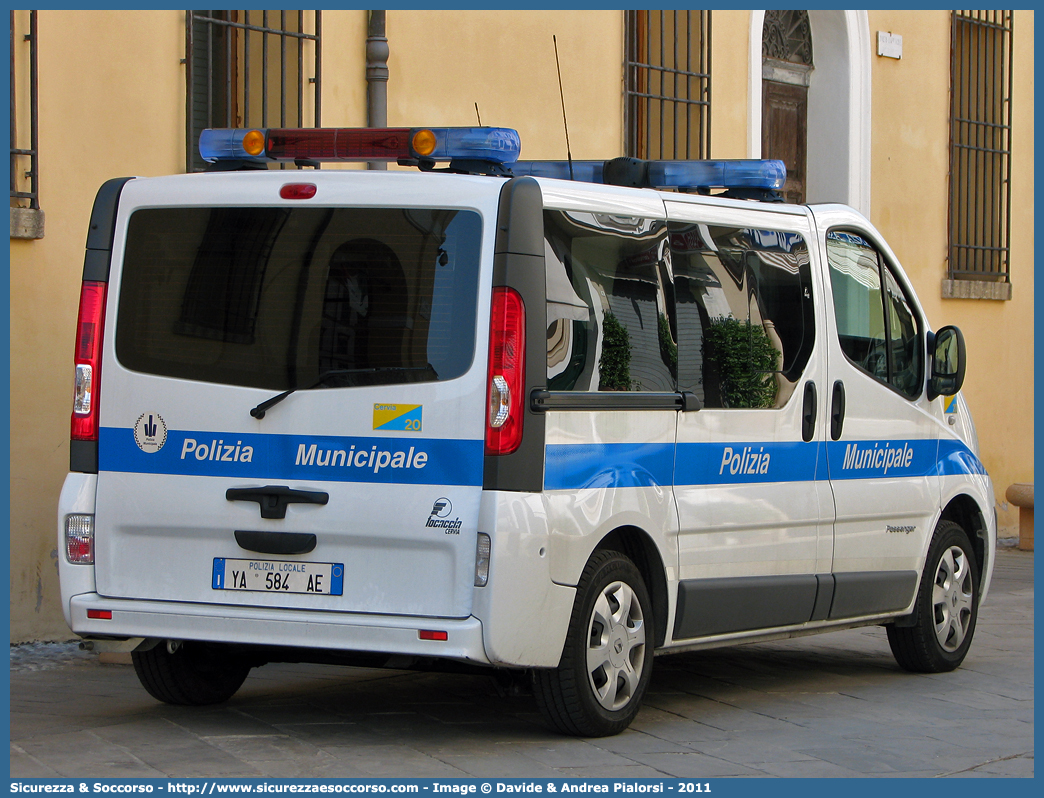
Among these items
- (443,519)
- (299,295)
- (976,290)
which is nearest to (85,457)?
(299,295)

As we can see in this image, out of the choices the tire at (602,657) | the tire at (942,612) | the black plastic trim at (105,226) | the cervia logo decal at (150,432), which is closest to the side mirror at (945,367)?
the tire at (942,612)

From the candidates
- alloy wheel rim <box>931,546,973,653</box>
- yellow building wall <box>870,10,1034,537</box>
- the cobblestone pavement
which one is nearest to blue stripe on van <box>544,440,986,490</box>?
alloy wheel rim <box>931,546,973,653</box>

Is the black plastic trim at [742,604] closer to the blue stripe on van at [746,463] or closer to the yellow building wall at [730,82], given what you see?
the blue stripe on van at [746,463]

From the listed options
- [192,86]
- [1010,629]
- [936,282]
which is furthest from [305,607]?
[936,282]

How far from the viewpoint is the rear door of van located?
5.76m

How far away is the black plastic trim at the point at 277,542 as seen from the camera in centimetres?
589

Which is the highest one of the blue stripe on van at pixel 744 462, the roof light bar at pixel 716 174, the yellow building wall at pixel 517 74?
the yellow building wall at pixel 517 74

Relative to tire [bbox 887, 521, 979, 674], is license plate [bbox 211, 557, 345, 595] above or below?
above

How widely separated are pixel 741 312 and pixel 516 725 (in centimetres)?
188

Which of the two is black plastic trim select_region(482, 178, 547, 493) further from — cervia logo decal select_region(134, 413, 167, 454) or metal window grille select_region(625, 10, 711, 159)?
metal window grille select_region(625, 10, 711, 159)

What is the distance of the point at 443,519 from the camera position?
5.71m

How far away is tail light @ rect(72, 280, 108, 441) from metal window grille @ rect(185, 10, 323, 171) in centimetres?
325

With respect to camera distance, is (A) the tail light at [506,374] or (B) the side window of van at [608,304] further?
(B) the side window of van at [608,304]

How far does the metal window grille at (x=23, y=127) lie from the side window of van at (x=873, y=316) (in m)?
3.99
